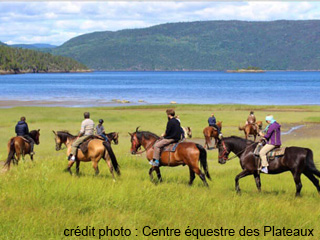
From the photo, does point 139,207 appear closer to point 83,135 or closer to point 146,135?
point 146,135

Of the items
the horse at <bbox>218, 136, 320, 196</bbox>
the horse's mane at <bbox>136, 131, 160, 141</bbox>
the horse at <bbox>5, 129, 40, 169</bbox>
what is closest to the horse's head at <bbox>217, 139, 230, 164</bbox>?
the horse at <bbox>218, 136, 320, 196</bbox>

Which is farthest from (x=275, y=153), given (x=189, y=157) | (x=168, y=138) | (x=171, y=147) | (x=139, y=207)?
(x=139, y=207)

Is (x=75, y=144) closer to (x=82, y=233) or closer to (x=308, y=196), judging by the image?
(x=82, y=233)

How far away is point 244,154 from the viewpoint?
44.3 feet

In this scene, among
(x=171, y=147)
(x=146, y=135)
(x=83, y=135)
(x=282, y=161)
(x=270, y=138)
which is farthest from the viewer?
(x=146, y=135)

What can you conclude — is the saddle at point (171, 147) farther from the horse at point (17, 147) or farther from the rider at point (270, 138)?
the horse at point (17, 147)

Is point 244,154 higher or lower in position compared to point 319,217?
higher

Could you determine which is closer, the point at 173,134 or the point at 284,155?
the point at 284,155

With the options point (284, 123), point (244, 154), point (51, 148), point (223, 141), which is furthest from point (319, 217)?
point (284, 123)

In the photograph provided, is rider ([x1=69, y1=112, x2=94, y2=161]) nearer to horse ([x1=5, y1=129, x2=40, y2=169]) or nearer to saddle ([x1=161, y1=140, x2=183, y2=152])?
saddle ([x1=161, y1=140, x2=183, y2=152])

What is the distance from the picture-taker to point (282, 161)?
12.8 meters

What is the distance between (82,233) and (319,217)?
18.4ft

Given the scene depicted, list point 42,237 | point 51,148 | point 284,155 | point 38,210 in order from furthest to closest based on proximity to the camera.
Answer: point 51,148 → point 284,155 → point 38,210 → point 42,237

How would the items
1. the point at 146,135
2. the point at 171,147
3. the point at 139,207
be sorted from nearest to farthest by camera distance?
the point at 139,207
the point at 171,147
the point at 146,135
